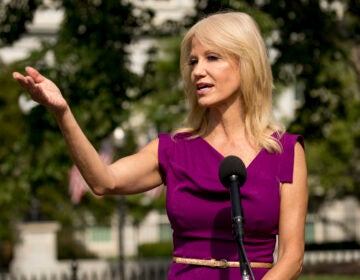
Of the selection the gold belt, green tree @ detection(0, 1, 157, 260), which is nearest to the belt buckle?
the gold belt

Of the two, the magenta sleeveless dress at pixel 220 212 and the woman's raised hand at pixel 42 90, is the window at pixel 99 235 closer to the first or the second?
the magenta sleeveless dress at pixel 220 212

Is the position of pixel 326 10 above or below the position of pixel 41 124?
above

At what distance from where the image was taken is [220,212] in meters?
4.39

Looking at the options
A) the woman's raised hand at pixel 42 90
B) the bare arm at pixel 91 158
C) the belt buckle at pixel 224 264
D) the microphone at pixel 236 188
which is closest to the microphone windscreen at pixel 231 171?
the microphone at pixel 236 188

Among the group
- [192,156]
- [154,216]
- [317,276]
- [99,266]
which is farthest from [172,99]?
[192,156]

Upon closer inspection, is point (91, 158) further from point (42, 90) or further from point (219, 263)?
point (219, 263)

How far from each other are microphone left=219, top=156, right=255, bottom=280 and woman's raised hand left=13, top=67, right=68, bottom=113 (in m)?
0.62

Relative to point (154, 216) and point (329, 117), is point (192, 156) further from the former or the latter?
point (154, 216)

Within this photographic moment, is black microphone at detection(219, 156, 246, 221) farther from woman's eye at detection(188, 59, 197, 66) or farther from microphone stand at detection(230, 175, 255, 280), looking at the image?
woman's eye at detection(188, 59, 197, 66)

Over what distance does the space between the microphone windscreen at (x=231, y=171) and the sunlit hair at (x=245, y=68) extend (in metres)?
0.37

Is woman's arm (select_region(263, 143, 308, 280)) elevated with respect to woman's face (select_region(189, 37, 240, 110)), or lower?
lower

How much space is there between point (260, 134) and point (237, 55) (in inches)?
12.9

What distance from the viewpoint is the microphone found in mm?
4062

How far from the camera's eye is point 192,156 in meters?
4.60
